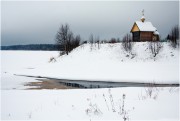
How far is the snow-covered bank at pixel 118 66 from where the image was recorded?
2447 cm

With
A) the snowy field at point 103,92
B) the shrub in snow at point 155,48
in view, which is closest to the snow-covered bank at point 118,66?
the snowy field at point 103,92

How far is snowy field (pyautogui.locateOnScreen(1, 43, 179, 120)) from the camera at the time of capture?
19.8 feet

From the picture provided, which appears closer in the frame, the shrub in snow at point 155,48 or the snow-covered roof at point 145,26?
the shrub in snow at point 155,48

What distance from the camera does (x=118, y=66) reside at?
103 ft

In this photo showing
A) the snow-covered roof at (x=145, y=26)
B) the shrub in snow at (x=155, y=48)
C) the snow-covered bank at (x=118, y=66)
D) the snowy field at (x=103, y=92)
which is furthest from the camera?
the snow-covered roof at (x=145, y=26)

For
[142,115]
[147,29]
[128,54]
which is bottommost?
[142,115]

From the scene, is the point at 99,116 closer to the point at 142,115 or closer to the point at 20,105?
the point at 142,115

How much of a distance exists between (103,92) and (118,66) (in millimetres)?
21068

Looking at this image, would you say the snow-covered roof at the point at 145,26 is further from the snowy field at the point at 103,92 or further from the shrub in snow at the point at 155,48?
the shrub in snow at the point at 155,48

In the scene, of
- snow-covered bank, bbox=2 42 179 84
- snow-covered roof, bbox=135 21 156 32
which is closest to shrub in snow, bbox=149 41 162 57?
snow-covered bank, bbox=2 42 179 84

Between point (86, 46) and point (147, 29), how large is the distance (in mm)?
15033

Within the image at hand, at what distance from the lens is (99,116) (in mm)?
5750

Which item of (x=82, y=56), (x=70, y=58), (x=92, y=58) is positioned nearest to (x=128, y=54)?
(x=92, y=58)

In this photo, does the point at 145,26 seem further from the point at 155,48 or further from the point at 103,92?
the point at 103,92
